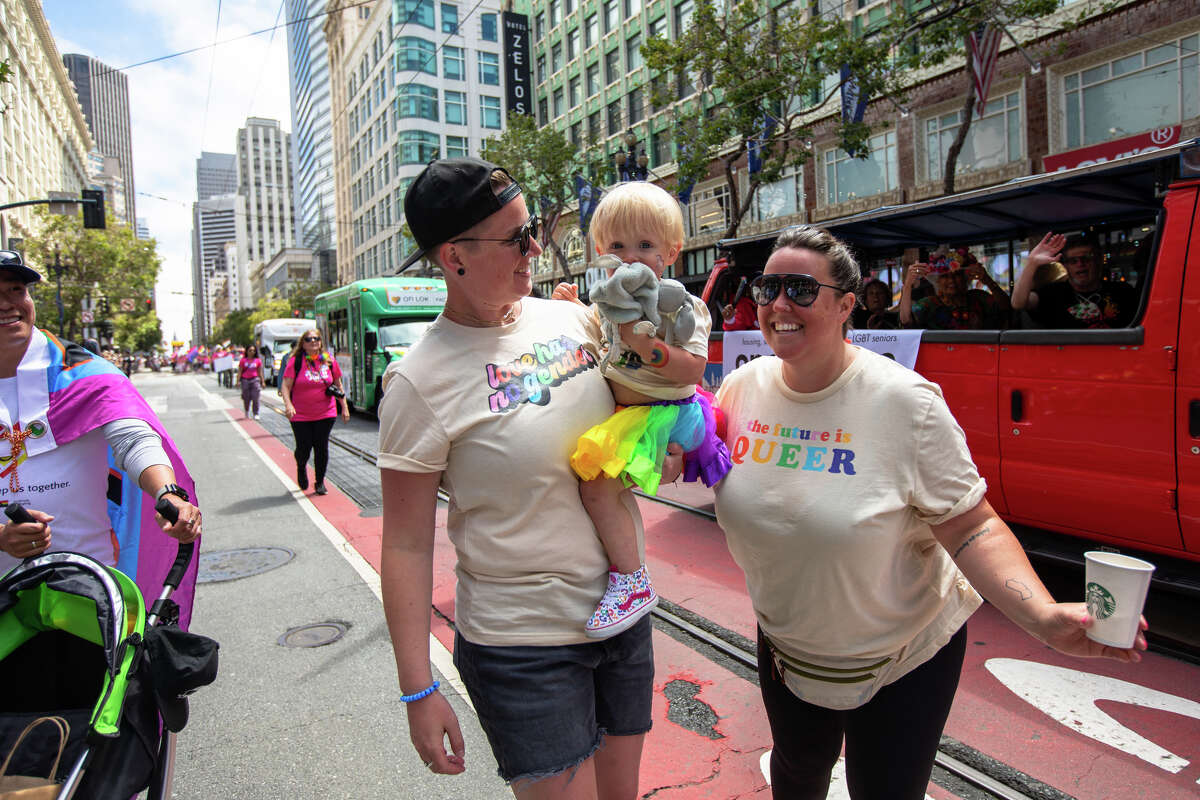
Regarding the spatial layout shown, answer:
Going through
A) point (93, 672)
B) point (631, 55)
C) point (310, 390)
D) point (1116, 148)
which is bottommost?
point (93, 672)

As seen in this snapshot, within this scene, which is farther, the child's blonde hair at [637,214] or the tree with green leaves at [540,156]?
the tree with green leaves at [540,156]

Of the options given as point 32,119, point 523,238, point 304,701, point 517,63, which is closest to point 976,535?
point 523,238

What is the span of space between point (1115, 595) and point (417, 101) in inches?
2565

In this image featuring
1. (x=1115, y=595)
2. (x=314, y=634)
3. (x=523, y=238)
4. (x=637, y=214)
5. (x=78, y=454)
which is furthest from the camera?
(x=314, y=634)

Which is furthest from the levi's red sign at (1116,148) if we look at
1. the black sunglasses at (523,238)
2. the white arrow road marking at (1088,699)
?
the black sunglasses at (523,238)

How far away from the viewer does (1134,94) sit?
16.8 m

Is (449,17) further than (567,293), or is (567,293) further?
(449,17)

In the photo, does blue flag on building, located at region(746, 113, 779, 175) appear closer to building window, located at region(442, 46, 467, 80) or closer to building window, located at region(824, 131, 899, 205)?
building window, located at region(824, 131, 899, 205)

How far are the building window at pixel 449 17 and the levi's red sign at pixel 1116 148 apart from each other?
174 feet

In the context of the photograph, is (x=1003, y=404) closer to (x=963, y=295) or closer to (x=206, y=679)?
(x=963, y=295)

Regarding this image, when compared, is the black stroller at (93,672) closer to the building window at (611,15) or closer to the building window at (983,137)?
the building window at (983,137)

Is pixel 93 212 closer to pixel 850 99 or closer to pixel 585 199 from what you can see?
pixel 585 199

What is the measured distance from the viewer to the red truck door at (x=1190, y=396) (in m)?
3.78

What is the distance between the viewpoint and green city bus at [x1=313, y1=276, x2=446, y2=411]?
51.0ft
